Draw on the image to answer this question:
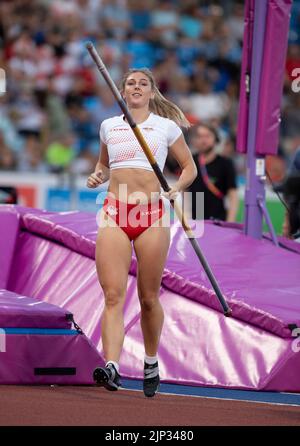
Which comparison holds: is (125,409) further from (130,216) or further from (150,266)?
(130,216)

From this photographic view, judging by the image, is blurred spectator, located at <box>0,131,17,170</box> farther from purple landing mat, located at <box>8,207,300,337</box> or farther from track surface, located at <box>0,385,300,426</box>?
track surface, located at <box>0,385,300,426</box>

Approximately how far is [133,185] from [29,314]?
46.0 inches

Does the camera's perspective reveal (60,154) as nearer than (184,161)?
No

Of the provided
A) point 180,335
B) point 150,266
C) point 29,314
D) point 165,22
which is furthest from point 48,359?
point 165,22

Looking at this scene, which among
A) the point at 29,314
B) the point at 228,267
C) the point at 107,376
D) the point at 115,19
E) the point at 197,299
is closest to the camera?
the point at 107,376

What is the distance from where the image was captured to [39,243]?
900 centimetres

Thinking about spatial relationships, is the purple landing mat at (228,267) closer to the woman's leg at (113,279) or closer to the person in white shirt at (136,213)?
the person in white shirt at (136,213)

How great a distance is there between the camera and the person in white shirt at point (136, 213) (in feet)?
22.4

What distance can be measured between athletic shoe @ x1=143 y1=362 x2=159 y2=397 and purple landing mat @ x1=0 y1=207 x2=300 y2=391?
87cm

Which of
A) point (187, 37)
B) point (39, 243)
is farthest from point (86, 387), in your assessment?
point (187, 37)

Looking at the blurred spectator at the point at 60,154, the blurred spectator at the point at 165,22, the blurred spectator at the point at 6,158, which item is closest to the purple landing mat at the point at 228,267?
the blurred spectator at the point at 6,158

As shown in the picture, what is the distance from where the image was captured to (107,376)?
6551 millimetres

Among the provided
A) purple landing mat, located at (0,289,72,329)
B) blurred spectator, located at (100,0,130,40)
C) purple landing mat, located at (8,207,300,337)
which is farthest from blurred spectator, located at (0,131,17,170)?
purple landing mat, located at (0,289,72,329)
